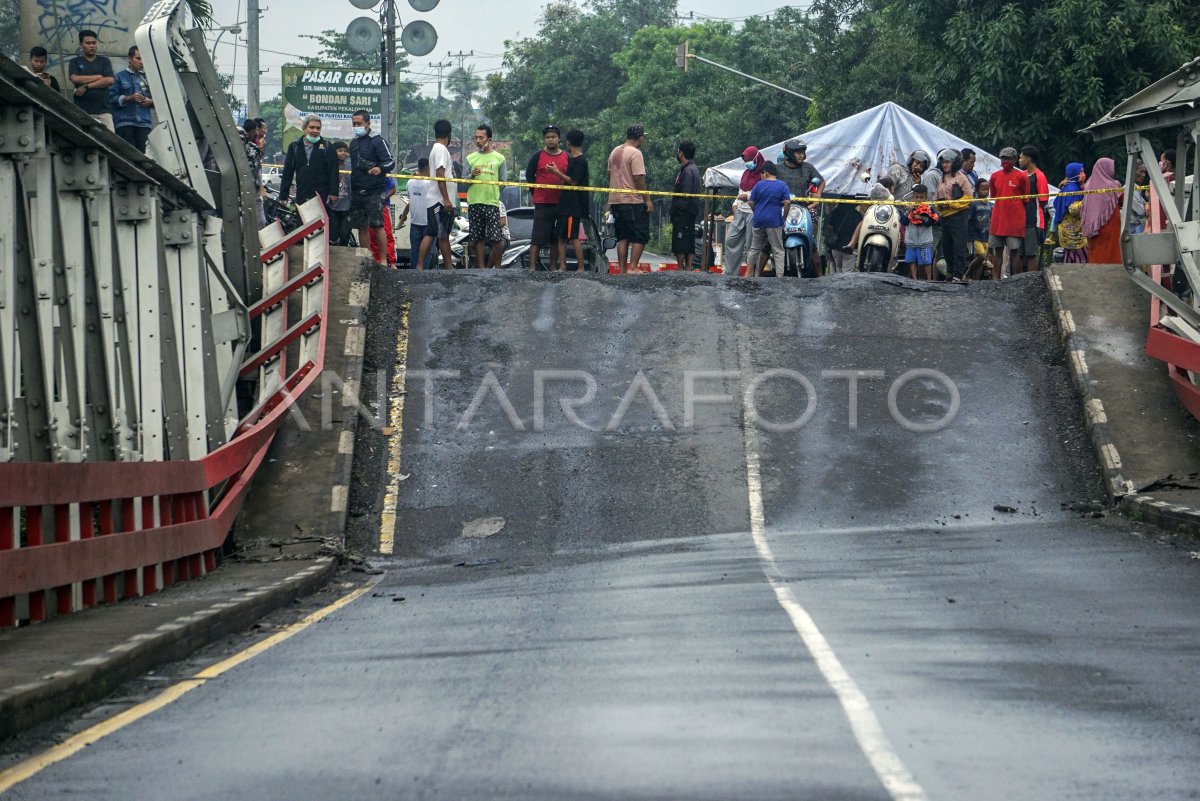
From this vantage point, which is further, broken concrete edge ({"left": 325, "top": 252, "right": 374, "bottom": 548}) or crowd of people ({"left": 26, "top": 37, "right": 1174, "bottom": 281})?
crowd of people ({"left": 26, "top": 37, "right": 1174, "bottom": 281})

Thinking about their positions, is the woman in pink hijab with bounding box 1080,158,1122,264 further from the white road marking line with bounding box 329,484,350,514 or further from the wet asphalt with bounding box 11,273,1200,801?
the white road marking line with bounding box 329,484,350,514

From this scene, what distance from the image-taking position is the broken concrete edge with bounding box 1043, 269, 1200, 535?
495 inches

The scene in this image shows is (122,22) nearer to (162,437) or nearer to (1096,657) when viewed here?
(162,437)

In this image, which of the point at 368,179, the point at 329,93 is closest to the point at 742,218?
the point at 368,179

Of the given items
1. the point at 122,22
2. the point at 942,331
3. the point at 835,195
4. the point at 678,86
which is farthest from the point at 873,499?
the point at 678,86

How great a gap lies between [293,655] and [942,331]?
38.1 ft

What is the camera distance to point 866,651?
24.4 ft

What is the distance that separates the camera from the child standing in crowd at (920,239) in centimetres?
2169

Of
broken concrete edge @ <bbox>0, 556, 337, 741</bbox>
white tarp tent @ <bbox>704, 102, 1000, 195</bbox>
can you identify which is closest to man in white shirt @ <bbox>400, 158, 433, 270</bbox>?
white tarp tent @ <bbox>704, 102, 1000, 195</bbox>

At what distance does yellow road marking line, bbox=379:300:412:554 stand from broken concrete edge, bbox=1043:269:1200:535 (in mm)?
6496

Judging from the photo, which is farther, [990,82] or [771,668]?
[990,82]

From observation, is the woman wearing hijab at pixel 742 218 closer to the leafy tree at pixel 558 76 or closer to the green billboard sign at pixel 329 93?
the green billboard sign at pixel 329 93

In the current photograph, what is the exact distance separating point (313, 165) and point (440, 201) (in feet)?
6.78

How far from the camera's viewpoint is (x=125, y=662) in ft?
24.4
